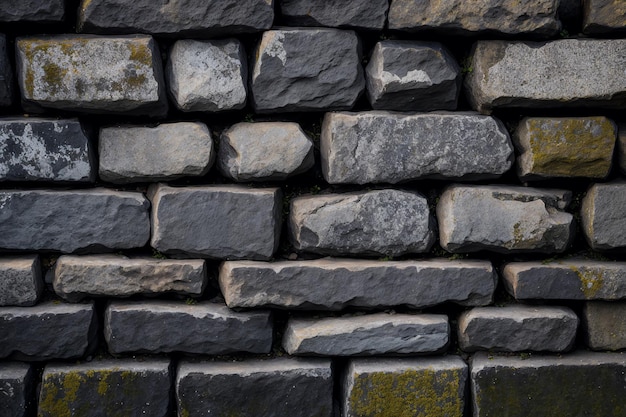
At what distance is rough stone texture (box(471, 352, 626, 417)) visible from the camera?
2.83 m

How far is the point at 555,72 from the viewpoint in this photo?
2740 mm

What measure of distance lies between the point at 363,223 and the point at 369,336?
46cm

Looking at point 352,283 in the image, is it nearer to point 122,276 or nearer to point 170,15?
point 122,276

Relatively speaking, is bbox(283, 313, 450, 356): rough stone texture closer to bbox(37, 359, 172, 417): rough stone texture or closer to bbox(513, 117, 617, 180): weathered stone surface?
bbox(37, 359, 172, 417): rough stone texture

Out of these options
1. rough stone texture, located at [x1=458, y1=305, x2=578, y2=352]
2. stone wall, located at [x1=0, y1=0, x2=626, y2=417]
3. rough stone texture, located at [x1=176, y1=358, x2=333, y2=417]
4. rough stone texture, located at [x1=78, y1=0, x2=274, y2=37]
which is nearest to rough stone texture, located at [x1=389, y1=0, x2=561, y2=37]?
stone wall, located at [x1=0, y1=0, x2=626, y2=417]

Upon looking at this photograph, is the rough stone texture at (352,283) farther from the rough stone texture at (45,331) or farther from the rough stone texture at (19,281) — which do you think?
the rough stone texture at (19,281)

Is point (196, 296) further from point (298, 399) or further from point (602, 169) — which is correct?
point (602, 169)

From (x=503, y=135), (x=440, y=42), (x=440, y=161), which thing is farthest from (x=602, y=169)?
(x=440, y=42)

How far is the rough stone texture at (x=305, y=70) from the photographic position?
2719 mm

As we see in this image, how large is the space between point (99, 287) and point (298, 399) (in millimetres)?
924

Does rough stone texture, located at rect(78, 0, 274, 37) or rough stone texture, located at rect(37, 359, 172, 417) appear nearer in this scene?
rough stone texture, located at rect(78, 0, 274, 37)

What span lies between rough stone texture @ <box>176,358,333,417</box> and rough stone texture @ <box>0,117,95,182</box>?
93 cm

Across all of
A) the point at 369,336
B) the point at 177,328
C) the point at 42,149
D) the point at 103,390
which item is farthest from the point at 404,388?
the point at 42,149

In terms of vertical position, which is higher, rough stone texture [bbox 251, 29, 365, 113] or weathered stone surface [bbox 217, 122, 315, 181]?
rough stone texture [bbox 251, 29, 365, 113]
